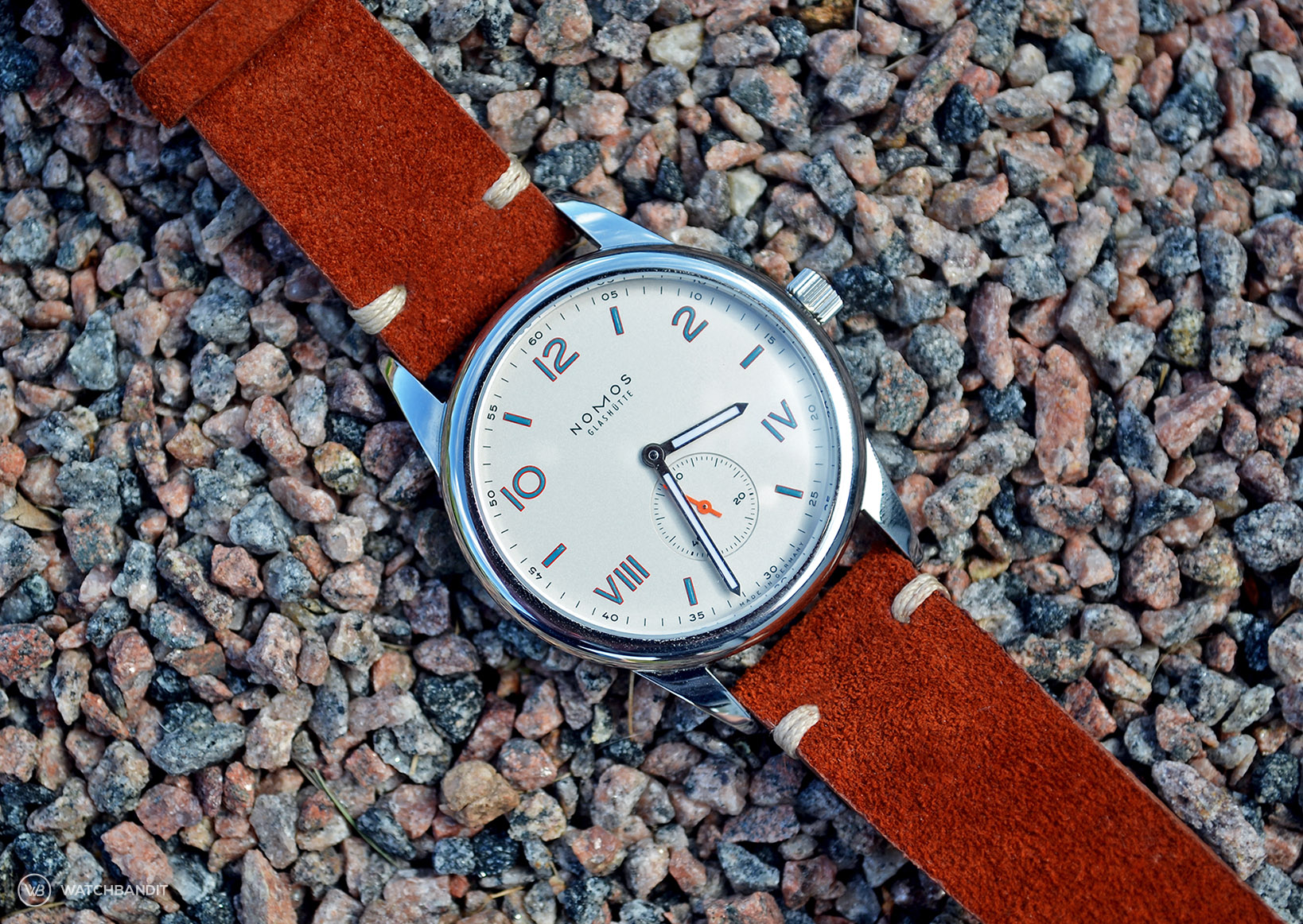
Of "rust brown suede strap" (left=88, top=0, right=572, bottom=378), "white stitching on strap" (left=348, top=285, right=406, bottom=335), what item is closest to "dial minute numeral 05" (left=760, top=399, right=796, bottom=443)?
"rust brown suede strap" (left=88, top=0, right=572, bottom=378)

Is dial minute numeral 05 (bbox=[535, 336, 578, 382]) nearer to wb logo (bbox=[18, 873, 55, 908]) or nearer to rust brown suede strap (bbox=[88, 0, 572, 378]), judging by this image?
rust brown suede strap (bbox=[88, 0, 572, 378])

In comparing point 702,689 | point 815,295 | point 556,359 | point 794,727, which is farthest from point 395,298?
point 794,727

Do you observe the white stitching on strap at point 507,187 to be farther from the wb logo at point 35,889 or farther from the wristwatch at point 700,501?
the wb logo at point 35,889

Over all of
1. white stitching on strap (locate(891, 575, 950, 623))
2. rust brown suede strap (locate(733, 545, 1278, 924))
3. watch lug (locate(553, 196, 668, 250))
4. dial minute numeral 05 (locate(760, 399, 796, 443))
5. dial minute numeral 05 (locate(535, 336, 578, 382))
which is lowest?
rust brown suede strap (locate(733, 545, 1278, 924))

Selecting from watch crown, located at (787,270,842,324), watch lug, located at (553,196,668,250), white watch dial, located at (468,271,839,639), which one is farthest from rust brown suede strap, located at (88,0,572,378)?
watch crown, located at (787,270,842,324)

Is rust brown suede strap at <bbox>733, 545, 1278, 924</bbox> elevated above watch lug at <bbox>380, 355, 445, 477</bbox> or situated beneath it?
situated beneath

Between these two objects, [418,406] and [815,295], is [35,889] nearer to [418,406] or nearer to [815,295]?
[418,406]

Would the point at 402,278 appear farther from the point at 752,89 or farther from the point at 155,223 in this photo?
the point at 752,89

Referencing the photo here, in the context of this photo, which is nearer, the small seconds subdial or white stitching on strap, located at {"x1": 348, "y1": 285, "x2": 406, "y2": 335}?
the small seconds subdial
